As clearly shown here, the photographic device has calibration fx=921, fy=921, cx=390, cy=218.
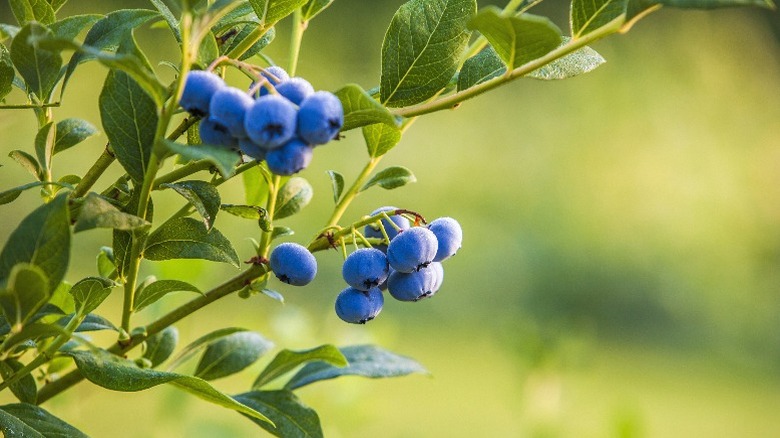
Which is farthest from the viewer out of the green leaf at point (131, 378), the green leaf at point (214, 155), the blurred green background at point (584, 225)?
the blurred green background at point (584, 225)

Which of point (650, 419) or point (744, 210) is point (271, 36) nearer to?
point (650, 419)

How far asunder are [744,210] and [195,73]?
373 cm

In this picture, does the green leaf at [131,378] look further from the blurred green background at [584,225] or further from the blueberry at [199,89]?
the blurred green background at [584,225]

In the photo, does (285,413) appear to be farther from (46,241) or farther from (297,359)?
(46,241)

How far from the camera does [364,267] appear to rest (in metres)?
0.49

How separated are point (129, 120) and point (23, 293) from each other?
0.09 m

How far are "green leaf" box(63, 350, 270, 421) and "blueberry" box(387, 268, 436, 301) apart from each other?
0.34 ft

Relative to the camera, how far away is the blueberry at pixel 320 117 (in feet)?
1.16

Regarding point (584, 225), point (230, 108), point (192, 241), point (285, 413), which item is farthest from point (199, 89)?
point (584, 225)

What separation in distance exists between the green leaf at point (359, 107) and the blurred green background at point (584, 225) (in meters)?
1.86

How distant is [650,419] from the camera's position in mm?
2621

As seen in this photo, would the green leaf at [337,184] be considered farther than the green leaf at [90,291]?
Yes

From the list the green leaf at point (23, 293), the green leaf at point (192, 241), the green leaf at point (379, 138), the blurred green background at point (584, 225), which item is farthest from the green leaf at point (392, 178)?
the blurred green background at point (584, 225)

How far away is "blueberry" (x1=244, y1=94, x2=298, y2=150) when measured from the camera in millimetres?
344
